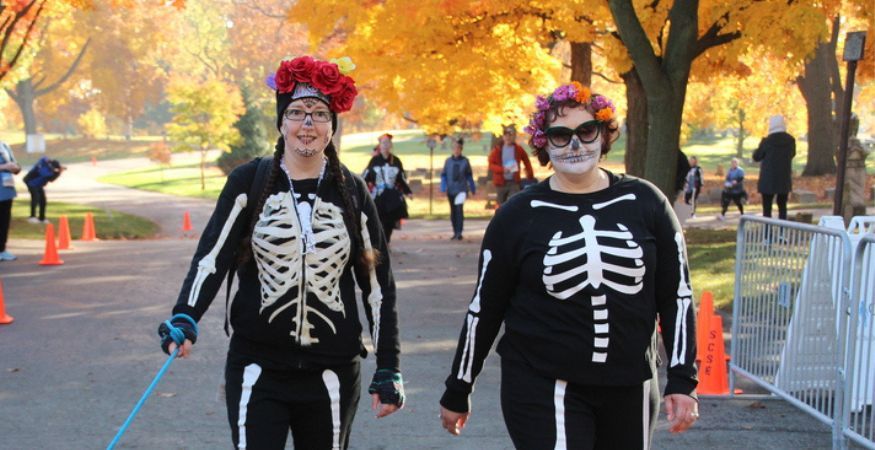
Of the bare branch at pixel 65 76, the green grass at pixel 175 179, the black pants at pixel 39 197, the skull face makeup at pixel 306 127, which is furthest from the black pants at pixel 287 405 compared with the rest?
the bare branch at pixel 65 76

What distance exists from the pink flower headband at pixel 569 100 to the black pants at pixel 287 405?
1.18m

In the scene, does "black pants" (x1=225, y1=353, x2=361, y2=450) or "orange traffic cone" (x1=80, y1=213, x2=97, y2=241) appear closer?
"black pants" (x1=225, y1=353, x2=361, y2=450)

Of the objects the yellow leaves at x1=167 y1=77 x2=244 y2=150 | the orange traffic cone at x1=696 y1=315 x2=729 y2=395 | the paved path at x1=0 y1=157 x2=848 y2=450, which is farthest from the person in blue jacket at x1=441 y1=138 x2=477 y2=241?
the yellow leaves at x1=167 y1=77 x2=244 y2=150

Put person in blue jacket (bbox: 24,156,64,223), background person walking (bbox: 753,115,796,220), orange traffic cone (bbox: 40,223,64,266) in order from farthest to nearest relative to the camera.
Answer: person in blue jacket (bbox: 24,156,64,223), background person walking (bbox: 753,115,796,220), orange traffic cone (bbox: 40,223,64,266)

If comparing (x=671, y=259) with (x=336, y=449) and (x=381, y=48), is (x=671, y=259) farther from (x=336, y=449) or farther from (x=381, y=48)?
(x=381, y=48)

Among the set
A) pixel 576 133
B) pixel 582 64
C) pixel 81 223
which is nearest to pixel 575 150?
pixel 576 133

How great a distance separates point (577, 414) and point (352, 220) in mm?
1165

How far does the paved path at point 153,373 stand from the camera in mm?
7062

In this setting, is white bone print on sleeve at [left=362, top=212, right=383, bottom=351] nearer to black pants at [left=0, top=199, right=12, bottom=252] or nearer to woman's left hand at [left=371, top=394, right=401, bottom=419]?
woman's left hand at [left=371, top=394, right=401, bottom=419]

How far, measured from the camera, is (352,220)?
4.29m

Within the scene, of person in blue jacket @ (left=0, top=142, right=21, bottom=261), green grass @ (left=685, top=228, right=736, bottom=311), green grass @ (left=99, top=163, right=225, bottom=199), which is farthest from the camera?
green grass @ (left=99, top=163, right=225, bottom=199)

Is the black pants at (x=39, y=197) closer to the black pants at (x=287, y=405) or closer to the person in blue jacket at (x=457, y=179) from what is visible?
the person in blue jacket at (x=457, y=179)

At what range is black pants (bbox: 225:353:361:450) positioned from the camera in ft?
13.3

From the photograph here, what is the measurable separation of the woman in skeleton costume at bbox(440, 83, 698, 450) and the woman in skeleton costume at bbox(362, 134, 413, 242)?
480 inches
